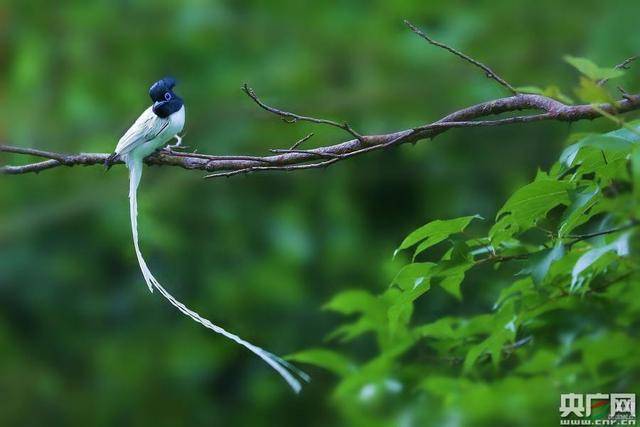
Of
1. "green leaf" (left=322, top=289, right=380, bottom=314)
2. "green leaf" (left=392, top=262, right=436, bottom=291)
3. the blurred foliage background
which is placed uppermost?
the blurred foliage background

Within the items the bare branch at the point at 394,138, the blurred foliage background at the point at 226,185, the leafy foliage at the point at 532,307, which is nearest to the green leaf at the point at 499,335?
the leafy foliage at the point at 532,307

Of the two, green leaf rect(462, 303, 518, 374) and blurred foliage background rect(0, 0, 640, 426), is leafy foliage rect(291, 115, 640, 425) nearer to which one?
green leaf rect(462, 303, 518, 374)

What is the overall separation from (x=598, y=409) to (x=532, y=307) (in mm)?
176

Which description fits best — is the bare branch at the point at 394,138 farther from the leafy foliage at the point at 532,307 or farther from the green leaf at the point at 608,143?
the green leaf at the point at 608,143

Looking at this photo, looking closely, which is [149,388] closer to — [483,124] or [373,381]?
[373,381]

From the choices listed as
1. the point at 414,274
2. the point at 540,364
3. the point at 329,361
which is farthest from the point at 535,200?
the point at 329,361

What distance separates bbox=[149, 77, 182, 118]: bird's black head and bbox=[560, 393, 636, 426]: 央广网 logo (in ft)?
2.29

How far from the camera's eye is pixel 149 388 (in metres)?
3.95

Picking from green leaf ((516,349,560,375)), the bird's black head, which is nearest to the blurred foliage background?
green leaf ((516,349,560,375))

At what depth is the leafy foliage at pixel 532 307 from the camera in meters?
1.03

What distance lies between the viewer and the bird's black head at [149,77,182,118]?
58.8 inches

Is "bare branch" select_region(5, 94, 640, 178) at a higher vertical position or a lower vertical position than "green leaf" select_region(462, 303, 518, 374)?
higher

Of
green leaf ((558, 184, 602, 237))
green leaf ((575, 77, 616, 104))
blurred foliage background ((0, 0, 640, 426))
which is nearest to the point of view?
green leaf ((575, 77, 616, 104))

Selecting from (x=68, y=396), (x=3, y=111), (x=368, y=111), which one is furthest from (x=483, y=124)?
(x=68, y=396)
